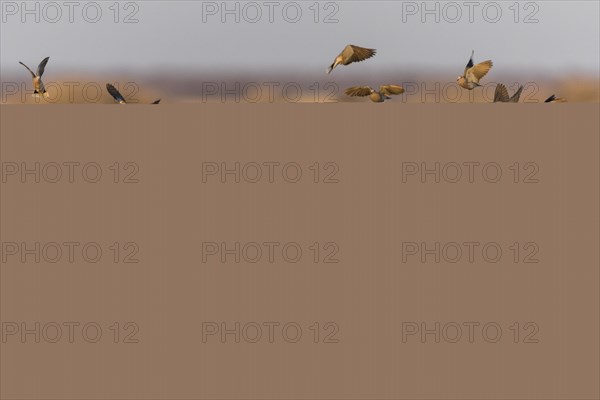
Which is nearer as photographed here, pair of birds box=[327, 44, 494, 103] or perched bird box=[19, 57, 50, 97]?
pair of birds box=[327, 44, 494, 103]

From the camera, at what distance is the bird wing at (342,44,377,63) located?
206 inches

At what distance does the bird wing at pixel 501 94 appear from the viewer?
4.97m

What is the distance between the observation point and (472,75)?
5164 mm

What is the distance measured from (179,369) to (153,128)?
1506 mm

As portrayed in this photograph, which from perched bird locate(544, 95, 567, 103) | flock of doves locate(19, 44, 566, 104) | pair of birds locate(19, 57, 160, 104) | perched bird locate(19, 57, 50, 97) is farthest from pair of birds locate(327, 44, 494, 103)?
perched bird locate(19, 57, 50, 97)

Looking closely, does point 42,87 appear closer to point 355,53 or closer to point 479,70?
point 355,53

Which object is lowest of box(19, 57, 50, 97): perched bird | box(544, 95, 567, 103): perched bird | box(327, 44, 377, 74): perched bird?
box(544, 95, 567, 103): perched bird

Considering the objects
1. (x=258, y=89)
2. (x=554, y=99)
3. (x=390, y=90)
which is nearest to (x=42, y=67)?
(x=258, y=89)

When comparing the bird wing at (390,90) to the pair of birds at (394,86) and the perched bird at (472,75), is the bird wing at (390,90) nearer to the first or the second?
the pair of birds at (394,86)

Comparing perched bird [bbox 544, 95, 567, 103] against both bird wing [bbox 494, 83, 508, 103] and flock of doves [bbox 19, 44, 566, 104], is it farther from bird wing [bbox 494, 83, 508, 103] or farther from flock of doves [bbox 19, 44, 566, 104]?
bird wing [bbox 494, 83, 508, 103]

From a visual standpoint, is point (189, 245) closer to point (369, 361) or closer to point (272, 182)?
point (272, 182)

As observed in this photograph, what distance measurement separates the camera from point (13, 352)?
15.7ft

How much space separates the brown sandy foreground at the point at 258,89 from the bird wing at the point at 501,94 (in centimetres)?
5

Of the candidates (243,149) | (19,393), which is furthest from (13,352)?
(243,149)
